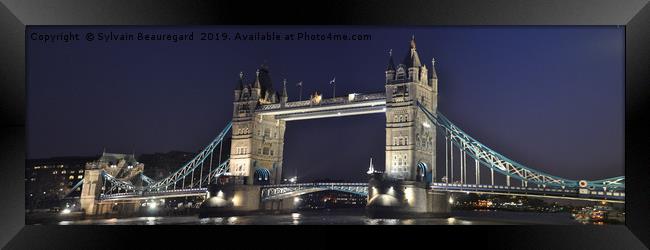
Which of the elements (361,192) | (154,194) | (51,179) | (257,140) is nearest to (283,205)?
(361,192)

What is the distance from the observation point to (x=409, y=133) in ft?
50.4

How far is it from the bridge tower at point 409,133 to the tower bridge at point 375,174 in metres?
0.03

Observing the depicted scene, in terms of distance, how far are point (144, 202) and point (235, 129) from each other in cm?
305

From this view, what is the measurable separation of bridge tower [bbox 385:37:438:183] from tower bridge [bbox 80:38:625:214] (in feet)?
0.08

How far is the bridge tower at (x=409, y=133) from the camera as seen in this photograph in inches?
587

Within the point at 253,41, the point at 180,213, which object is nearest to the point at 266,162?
the point at 180,213

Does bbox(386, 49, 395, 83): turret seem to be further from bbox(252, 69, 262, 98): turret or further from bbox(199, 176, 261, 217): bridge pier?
bbox(199, 176, 261, 217): bridge pier

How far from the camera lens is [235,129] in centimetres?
1586

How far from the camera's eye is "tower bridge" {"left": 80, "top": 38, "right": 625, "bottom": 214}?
539 inches

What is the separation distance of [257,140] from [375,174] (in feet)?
12.3
